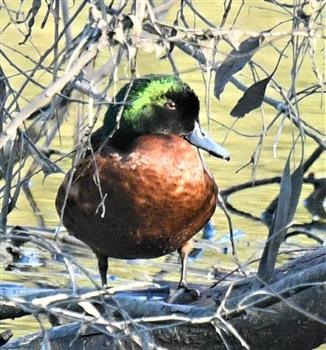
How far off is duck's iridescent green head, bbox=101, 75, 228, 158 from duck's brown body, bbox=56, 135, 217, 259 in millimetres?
109

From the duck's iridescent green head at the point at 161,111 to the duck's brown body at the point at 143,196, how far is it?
0.36ft

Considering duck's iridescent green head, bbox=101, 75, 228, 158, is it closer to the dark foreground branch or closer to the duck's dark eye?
the duck's dark eye

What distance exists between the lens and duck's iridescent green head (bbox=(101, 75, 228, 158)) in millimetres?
4273

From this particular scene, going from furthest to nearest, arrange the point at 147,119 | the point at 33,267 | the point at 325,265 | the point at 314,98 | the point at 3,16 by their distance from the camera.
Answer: the point at 3,16 < the point at 314,98 < the point at 33,267 < the point at 147,119 < the point at 325,265

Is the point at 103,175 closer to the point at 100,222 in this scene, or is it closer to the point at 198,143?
the point at 100,222

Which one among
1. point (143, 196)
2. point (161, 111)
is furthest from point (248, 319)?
point (161, 111)

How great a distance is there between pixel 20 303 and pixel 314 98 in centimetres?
602

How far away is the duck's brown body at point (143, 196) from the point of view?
159 inches

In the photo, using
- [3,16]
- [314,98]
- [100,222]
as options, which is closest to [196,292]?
[100,222]

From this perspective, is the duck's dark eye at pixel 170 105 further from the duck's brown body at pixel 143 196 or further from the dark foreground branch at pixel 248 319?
the dark foreground branch at pixel 248 319

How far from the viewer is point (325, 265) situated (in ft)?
11.4

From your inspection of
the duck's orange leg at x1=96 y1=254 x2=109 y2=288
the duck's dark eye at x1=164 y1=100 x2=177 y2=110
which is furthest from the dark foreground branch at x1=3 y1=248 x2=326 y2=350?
the duck's dark eye at x1=164 y1=100 x2=177 y2=110

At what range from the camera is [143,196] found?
4043 millimetres

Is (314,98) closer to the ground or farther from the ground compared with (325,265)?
closer to the ground
